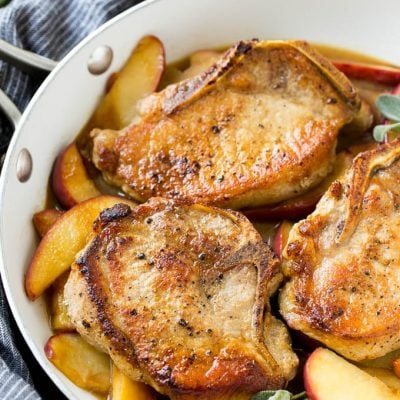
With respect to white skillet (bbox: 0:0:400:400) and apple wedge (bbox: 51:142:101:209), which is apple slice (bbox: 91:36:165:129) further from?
apple wedge (bbox: 51:142:101:209)

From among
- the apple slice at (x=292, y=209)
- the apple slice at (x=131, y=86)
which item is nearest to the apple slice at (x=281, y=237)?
the apple slice at (x=292, y=209)

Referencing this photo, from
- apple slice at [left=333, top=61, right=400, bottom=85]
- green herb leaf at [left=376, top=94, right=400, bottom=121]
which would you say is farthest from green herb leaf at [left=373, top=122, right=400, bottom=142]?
apple slice at [left=333, top=61, right=400, bottom=85]

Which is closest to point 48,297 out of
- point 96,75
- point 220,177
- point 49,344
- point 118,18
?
point 49,344

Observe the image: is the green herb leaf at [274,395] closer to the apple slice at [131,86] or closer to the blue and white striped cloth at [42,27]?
the apple slice at [131,86]

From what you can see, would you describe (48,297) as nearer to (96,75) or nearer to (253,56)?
(96,75)

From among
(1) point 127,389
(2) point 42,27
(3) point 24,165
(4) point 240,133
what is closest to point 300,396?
(1) point 127,389
